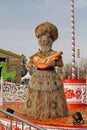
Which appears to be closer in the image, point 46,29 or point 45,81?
point 45,81

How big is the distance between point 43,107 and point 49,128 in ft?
3.84

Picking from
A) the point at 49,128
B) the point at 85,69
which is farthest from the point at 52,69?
the point at 85,69

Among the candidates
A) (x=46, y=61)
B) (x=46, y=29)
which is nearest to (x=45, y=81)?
(x=46, y=61)

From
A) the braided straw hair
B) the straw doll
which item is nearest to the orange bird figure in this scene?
the straw doll

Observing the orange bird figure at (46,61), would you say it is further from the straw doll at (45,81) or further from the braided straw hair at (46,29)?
the braided straw hair at (46,29)

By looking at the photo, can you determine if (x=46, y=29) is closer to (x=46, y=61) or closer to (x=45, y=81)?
(x=46, y=61)

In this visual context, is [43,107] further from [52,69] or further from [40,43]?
[40,43]

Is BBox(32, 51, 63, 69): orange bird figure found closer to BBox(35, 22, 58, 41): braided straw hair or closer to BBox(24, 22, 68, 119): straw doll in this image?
BBox(24, 22, 68, 119): straw doll

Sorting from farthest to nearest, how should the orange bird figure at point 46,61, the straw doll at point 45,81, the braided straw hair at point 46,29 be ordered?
the braided straw hair at point 46,29
the orange bird figure at point 46,61
the straw doll at point 45,81

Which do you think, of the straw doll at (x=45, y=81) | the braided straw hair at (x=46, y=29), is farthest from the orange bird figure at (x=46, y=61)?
the braided straw hair at (x=46, y=29)

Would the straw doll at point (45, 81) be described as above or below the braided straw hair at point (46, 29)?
below

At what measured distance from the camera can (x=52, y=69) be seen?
7.27 meters

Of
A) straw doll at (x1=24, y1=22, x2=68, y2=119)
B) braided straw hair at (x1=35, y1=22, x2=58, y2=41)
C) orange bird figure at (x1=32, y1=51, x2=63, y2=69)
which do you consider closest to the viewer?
straw doll at (x1=24, y1=22, x2=68, y2=119)

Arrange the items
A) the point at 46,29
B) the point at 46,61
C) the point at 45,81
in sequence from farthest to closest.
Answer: the point at 46,29, the point at 46,61, the point at 45,81
